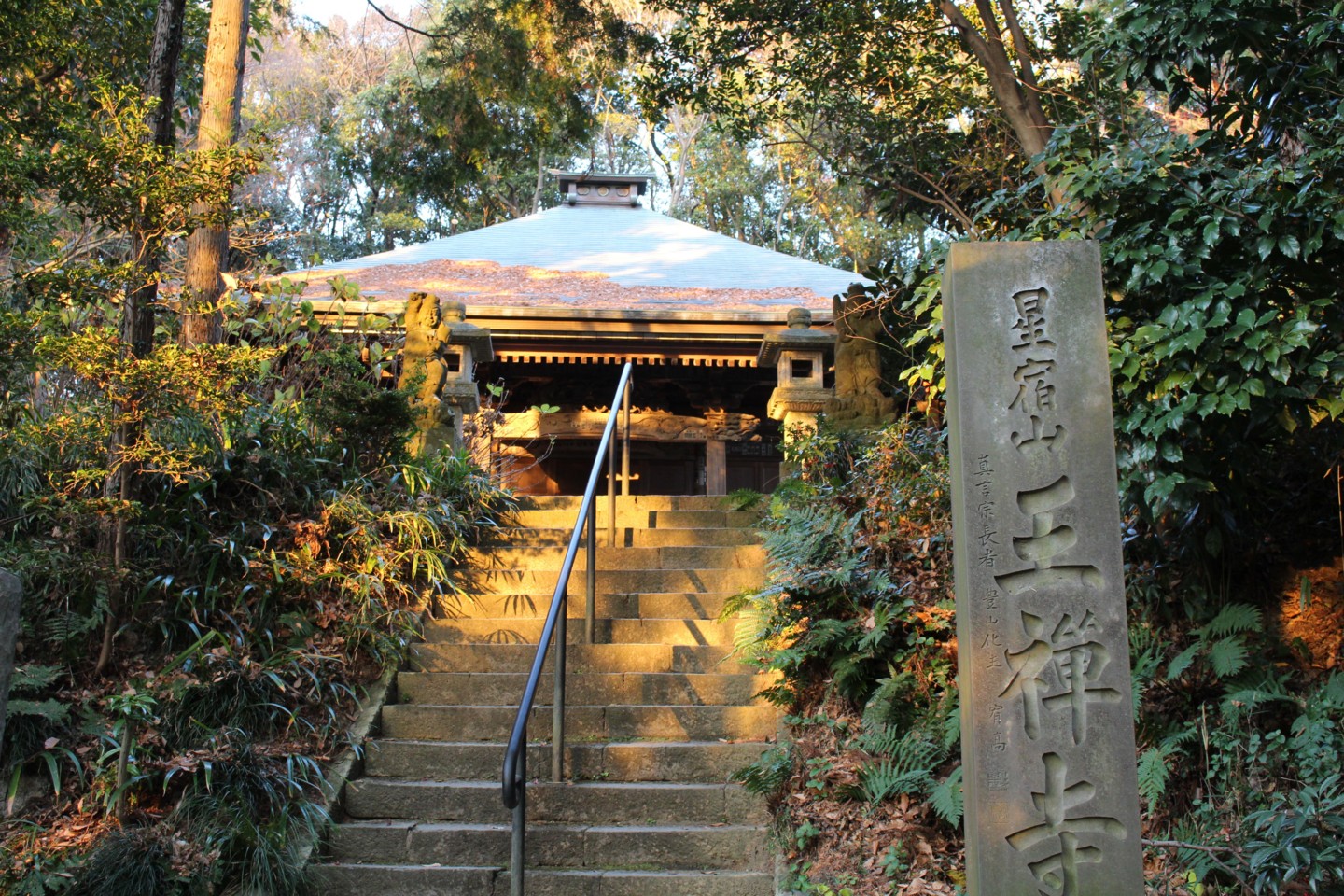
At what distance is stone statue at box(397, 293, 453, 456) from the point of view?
24.2 feet

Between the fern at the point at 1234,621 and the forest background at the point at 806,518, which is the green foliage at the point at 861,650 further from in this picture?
the fern at the point at 1234,621

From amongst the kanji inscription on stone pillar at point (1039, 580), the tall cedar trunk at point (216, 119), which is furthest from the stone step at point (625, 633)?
the kanji inscription on stone pillar at point (1039, 580)

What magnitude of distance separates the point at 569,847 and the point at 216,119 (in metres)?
5.33

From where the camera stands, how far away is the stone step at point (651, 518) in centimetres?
707

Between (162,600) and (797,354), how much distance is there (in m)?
4.99

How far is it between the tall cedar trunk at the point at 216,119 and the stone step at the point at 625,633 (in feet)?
8.12

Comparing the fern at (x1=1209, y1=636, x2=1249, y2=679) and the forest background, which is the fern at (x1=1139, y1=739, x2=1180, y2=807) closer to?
the forest background

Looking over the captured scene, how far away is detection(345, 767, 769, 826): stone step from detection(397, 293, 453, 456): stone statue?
311cm

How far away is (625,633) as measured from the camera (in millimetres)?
5730

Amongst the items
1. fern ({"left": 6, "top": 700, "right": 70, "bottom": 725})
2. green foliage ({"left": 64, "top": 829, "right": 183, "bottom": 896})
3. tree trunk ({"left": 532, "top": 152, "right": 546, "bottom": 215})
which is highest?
tree trunk ({"left": 532, "top": 152, "right": 546, "bottom": 215})

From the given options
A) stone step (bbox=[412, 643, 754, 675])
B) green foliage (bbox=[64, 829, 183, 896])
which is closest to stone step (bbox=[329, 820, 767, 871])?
green foliage (bbox=[64, 829, 183, 896])

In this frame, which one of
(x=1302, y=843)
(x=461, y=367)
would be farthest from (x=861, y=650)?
(x=461, y=367)

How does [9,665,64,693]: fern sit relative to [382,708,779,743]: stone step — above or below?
above

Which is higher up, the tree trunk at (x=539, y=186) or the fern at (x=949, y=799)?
the tree trunk at (x=539, y=186)
